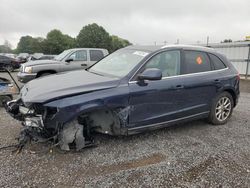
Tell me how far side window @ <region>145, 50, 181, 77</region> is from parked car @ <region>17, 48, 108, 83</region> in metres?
5.14

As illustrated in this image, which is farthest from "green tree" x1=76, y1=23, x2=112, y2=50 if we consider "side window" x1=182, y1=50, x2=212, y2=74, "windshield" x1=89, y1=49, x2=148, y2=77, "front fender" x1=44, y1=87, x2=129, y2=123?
"front fender" x1=44, y1=87, x2=129, y2=123

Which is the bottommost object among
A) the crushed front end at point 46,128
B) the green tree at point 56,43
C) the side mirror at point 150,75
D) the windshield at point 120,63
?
the crushed front end at point 46,128

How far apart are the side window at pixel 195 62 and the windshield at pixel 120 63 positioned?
2.74ft

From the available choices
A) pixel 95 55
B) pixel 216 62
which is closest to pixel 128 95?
pixel 216 62

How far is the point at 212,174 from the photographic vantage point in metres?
2.85

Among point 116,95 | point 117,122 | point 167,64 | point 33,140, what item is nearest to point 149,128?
point 117,122

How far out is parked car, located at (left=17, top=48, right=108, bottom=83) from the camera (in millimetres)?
7660

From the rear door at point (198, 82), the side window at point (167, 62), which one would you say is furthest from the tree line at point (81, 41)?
the side window at point (167, 62)

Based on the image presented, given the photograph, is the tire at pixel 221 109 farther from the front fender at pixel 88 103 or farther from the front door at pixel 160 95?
the front fender at pixel 88 103

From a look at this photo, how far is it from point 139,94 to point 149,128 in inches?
25.4

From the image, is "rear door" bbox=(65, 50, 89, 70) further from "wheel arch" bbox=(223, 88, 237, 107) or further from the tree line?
the tree line

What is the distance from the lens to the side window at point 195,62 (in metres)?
4.06

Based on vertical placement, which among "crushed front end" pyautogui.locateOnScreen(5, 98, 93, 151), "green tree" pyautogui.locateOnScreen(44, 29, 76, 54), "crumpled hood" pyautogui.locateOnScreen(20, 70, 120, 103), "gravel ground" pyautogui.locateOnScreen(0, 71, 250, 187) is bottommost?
"gravel ground" pyautogui.locateOnScreen(0, 71, 250, 187)

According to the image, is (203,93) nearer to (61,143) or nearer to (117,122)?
(117,122)
